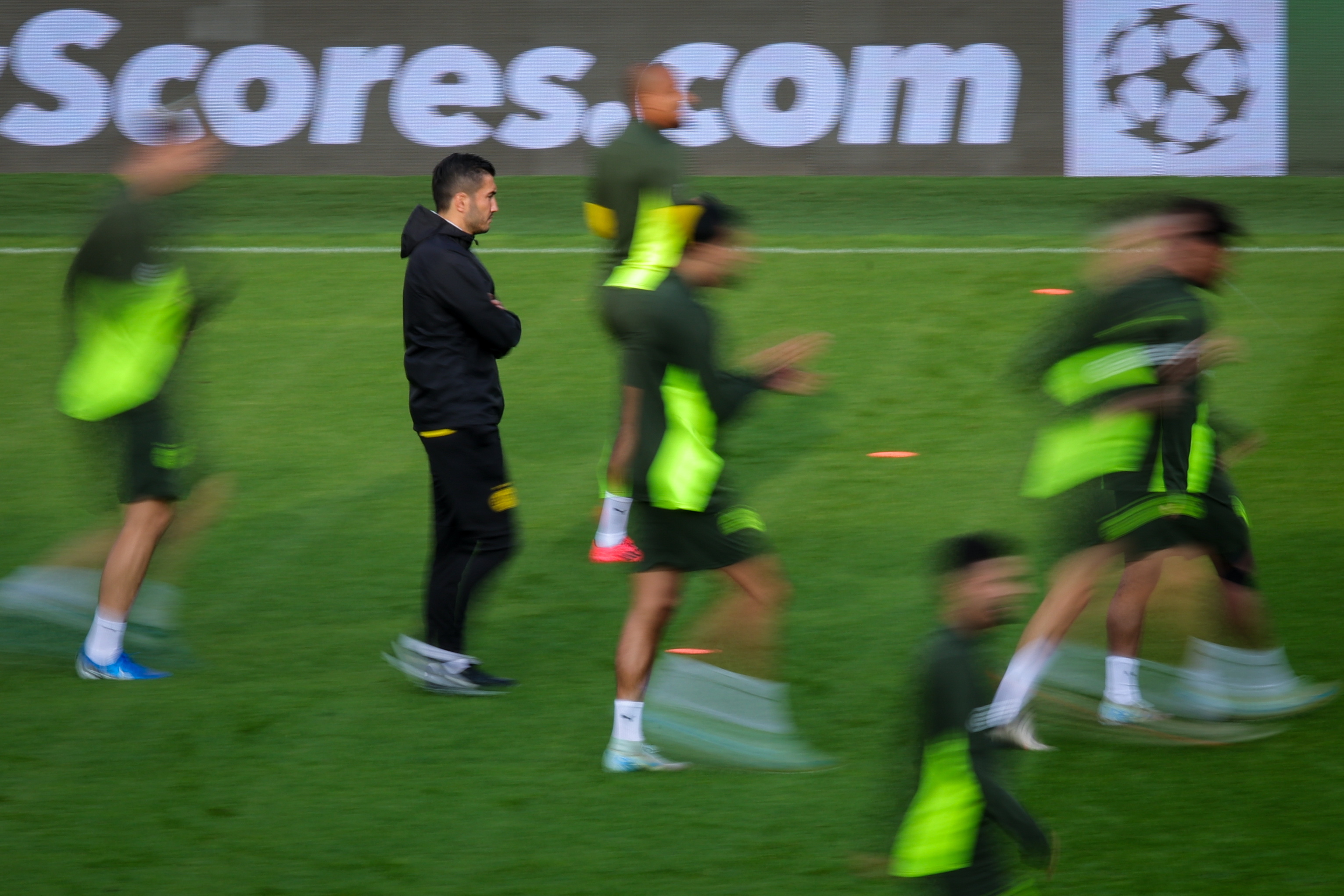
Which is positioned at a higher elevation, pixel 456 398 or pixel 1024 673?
pixel 456 398

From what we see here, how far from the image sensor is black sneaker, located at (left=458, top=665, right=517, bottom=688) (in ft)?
20.1

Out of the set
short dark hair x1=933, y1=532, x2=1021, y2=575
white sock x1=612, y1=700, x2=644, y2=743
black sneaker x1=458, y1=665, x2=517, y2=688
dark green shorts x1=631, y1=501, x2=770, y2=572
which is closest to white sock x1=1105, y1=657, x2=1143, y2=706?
dark green shorts x1=631, y1=501, x2=770, y2=572

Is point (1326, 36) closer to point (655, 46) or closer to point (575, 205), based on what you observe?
point (655, 46)

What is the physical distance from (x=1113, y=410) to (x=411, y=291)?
9.01 ft

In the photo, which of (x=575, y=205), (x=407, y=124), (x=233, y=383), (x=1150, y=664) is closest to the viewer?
(x=1150, y=664)

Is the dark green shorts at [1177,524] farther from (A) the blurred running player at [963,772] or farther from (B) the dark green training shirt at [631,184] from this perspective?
(B) the dark green training shirt at [631,184]

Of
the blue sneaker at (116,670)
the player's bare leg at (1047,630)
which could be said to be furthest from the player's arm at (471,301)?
the player's bare leg at (1047,630)

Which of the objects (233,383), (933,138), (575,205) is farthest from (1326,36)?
(233,383)

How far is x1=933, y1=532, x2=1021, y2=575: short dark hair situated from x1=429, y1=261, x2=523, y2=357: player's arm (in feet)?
8.72

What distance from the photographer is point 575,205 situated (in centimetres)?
1559

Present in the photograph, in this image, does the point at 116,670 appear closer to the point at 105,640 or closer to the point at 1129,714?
the point at 105,640

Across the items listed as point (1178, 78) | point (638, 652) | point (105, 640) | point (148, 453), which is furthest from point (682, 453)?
point (1178, 78)

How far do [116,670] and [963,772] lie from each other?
13.3ft

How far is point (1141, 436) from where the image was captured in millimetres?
5227
